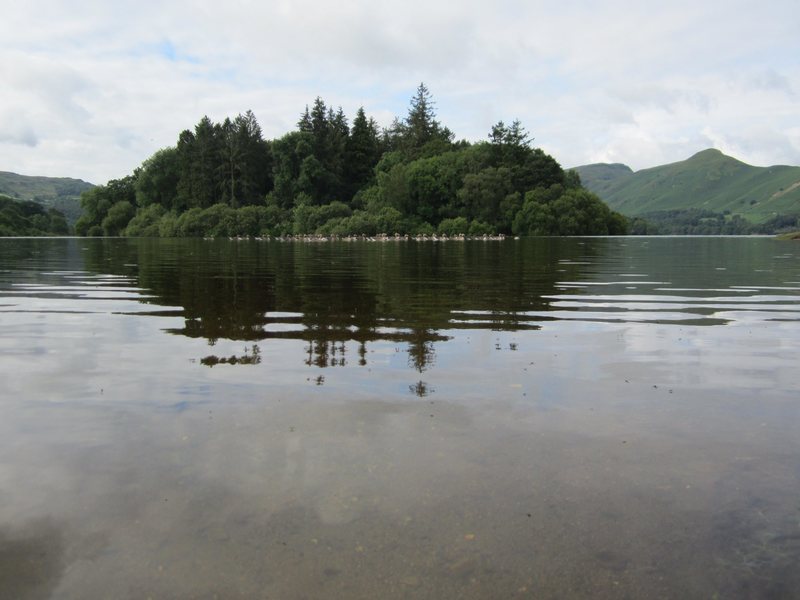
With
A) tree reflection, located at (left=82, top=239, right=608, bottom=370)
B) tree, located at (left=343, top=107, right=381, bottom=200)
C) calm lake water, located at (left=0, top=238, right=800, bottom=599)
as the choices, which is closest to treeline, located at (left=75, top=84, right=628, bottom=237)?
tree, located at (left=343, top=107, right=381, bottom=200)

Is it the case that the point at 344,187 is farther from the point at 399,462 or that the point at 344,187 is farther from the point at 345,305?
the point at 399,462

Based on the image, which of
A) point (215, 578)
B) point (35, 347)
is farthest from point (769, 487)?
point (35, 347)

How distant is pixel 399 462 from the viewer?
6148mm

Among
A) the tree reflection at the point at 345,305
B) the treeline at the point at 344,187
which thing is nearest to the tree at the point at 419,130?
the treeline at the point at 344,187

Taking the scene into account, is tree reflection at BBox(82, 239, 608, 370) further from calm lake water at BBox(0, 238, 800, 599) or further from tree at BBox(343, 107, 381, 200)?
tree at BBox(343, 107, 381, 200)

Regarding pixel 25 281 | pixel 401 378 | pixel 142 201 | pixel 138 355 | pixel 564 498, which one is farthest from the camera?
pixel 142 201

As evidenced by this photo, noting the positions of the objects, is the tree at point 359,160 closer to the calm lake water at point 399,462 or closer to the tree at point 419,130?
the tree at point 419,130

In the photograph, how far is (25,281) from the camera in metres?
26.2

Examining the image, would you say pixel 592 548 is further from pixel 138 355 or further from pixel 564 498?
pixel 138 355

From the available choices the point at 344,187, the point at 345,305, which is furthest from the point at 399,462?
the point at 344,187

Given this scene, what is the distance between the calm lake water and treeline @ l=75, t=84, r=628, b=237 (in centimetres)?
10791

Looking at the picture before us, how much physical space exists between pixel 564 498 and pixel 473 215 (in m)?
132

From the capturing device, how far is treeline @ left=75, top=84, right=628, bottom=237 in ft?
427

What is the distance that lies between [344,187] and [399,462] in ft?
507
